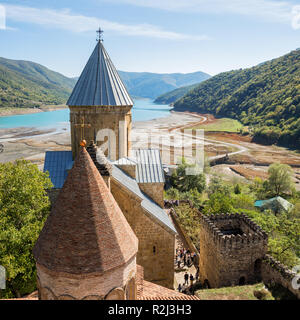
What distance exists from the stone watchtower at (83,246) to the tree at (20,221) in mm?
3884

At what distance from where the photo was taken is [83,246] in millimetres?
5441

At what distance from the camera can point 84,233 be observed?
18.0ft

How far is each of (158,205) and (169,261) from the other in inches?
111

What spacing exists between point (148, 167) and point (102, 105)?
3907 millimetres

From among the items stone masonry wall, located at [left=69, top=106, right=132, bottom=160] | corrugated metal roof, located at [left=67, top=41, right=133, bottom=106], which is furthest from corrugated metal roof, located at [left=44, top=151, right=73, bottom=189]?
corrugated metal roof, located at [left=67, top=41, right=133, bottom=106]

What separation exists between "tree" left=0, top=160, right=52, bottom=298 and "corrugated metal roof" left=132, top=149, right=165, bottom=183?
4.50 meters

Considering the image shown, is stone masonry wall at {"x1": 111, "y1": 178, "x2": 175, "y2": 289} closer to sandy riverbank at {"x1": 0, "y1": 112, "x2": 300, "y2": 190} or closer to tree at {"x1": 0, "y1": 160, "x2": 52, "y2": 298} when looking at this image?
tree at {"x1": 0, "y1": 160, "x2": 52, "y2": 298}

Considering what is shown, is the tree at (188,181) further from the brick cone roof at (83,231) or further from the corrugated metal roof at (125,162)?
the brick cone roof at (83,231)

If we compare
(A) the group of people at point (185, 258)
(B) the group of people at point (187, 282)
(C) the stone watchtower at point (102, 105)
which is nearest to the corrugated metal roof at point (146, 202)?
(C) the stone watchtower at point (102, 105)

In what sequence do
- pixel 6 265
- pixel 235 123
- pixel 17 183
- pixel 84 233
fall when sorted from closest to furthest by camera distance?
pixel 84 233 → pixel 6 265 → pixel 17 183 → pixel 235 123

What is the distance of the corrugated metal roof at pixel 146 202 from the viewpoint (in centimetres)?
1170

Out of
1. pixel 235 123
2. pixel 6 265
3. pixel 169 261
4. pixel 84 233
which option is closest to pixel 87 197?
pixel 84 233
